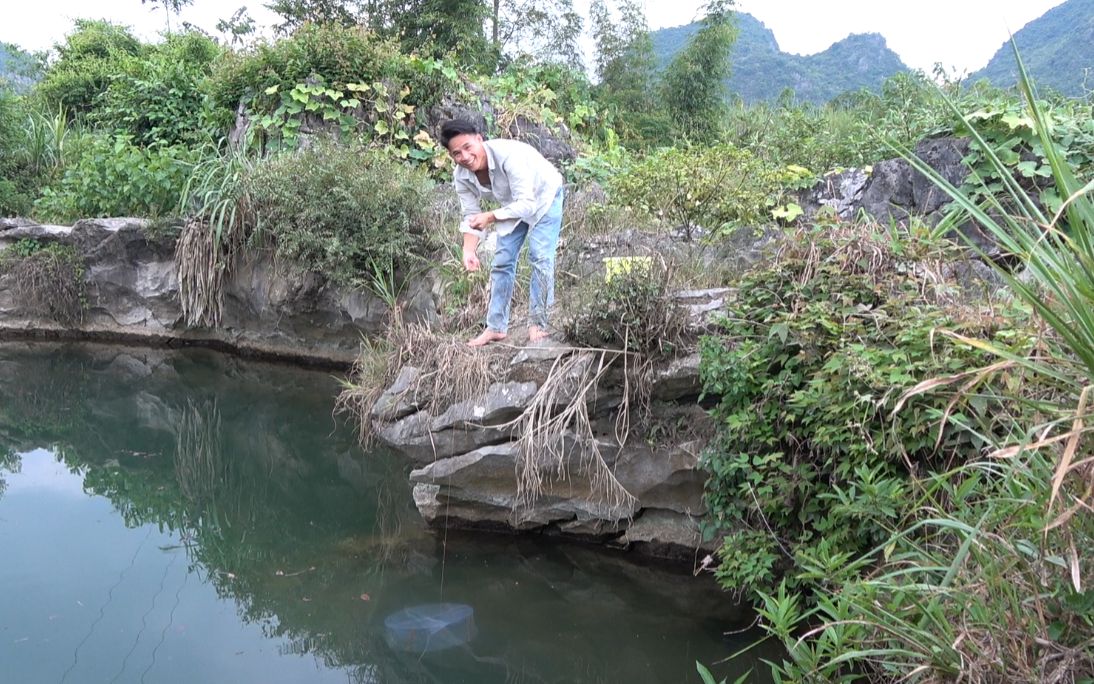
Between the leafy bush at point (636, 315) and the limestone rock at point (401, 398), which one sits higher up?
the leafy bush at point (636, 315)

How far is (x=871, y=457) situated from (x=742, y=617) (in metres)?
1.20

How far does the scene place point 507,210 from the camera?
175 inches

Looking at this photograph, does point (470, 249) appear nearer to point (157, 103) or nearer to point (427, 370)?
point (427, 370)

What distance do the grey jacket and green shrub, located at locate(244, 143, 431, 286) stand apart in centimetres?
216

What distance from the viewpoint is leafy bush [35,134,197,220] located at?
816 cm

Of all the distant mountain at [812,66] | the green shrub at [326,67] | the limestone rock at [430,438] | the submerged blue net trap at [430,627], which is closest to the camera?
the submerged blue net trap at [430,627]

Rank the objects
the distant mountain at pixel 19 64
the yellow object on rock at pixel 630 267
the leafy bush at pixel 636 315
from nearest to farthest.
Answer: the leafy bush at pixel 636 315, the yellow object on rock at pixel 630 267, the distant mountain at pixel 19 64

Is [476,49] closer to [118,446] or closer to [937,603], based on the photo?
[118,446]

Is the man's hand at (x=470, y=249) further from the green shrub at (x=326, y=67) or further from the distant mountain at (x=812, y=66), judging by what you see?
the distant mountain at (x=812, y=66)

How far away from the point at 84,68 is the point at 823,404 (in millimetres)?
12396

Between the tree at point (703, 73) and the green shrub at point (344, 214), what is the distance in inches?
234

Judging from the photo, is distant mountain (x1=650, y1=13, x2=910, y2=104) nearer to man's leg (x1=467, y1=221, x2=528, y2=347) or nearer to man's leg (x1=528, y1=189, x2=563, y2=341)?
man's leg (x1=528, y1=189, x2=563, y2=341)

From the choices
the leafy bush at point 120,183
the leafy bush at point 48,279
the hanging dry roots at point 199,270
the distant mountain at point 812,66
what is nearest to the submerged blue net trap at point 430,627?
the hanging dry roots at point 199,270

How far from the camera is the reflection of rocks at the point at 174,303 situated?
738cm
